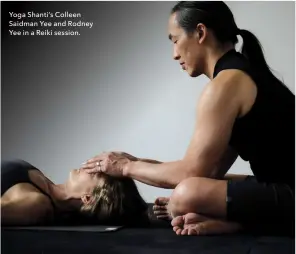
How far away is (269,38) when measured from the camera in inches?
54.1

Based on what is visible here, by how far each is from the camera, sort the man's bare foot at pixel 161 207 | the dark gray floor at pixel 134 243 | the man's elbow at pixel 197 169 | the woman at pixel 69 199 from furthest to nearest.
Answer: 1. the man's bare foot at pixel 161 207
2. the woman at pixel 69 199
3. the man's elbow at pixel 197 169
4. the dark gray floor at pixel 134 243

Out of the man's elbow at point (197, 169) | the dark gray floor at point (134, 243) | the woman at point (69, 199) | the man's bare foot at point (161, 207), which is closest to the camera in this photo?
the dark gray floor at point (134, 243)

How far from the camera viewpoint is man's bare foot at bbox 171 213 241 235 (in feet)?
3.29

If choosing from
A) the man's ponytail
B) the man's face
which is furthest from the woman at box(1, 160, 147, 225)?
the man's ponytail

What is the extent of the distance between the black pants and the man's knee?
0.06 metres

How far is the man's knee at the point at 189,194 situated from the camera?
1.00 m

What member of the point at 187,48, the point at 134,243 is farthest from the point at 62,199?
the point at 187,48

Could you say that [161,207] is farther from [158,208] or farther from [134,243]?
[134,243]

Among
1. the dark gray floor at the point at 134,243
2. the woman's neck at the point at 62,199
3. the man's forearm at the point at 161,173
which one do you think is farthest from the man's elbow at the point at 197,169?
the woman's neck at the point at 62,199

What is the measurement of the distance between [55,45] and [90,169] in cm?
38

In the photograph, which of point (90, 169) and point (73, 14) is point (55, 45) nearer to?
point (73, 14)

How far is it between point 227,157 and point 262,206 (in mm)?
181

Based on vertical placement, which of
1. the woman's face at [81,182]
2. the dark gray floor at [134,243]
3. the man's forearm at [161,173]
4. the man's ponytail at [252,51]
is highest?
the man's ponytail at [252,51]

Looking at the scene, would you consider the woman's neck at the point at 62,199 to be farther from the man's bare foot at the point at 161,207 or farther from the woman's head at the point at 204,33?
the woman's head at the point at 204,33
